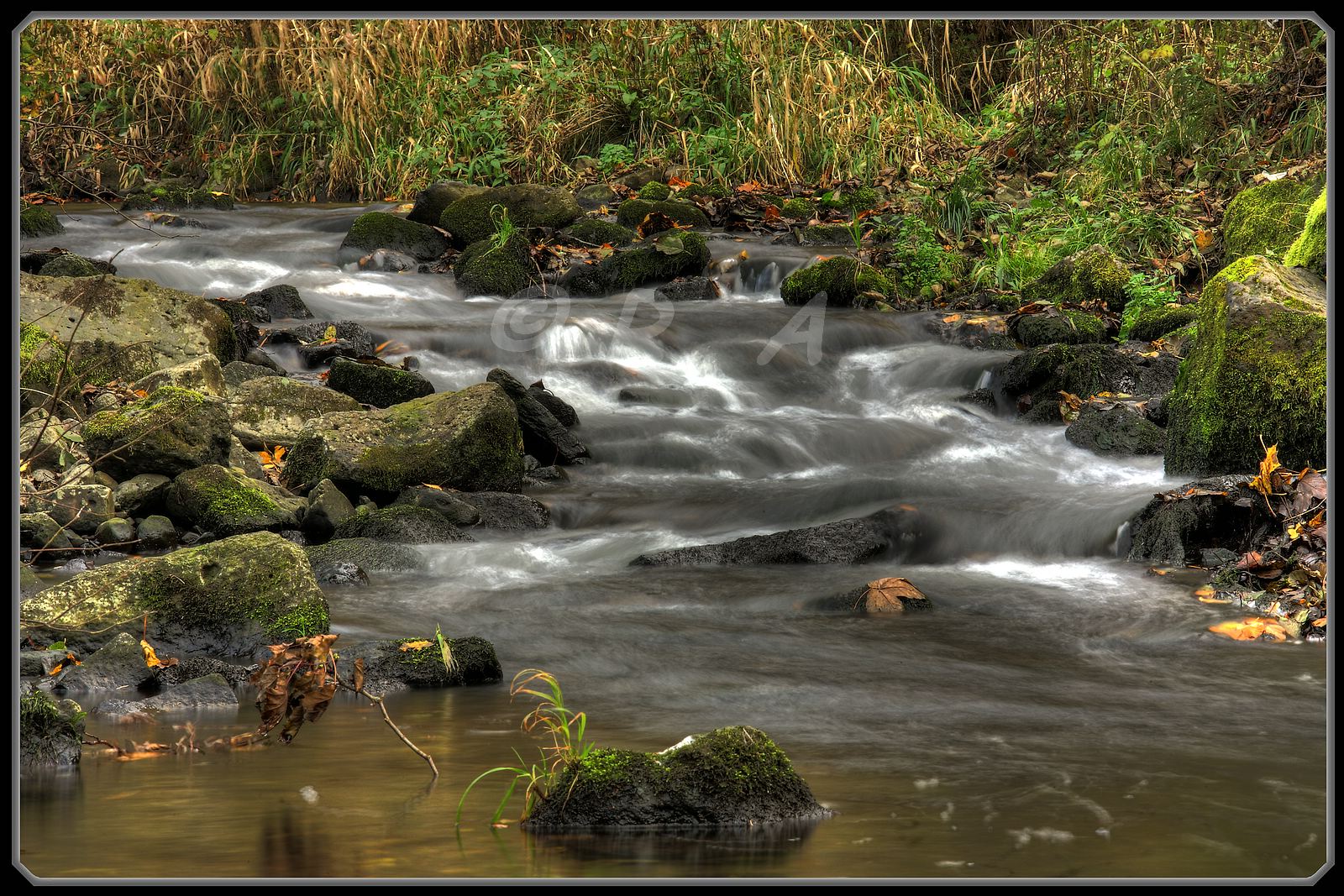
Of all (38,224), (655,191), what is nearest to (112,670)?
(38,224)

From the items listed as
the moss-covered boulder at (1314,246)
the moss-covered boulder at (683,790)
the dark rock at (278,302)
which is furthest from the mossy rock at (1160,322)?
the moss-covered boulder at (683,790)

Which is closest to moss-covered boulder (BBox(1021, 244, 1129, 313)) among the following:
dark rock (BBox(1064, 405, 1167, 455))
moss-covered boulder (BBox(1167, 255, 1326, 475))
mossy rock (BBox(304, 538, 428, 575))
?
dark rock (BBox(1064, 405, 1167, 455))

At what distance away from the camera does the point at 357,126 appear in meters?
14.5

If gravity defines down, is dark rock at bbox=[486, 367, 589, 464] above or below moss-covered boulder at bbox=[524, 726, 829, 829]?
below

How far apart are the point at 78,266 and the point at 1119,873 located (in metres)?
9.58

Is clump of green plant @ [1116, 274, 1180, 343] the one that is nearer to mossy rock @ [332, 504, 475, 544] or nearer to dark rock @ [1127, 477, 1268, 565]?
dark rock @ [1127, 477, 1268, 565]

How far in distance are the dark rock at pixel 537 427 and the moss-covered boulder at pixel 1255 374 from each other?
3650 millimetres

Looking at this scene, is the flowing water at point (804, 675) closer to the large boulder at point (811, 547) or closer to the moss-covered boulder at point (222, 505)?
the large boulder at point (811, 547)

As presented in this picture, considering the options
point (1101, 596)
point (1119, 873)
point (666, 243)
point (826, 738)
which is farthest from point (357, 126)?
point (1119, 873)

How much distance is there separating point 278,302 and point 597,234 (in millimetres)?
3333

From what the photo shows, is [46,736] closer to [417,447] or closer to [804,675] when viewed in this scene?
[804,675]

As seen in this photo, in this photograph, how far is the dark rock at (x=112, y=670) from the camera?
3.61m

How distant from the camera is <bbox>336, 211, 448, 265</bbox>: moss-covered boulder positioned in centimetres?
1230

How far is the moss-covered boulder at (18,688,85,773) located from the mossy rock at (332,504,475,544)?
3104 millimetres
